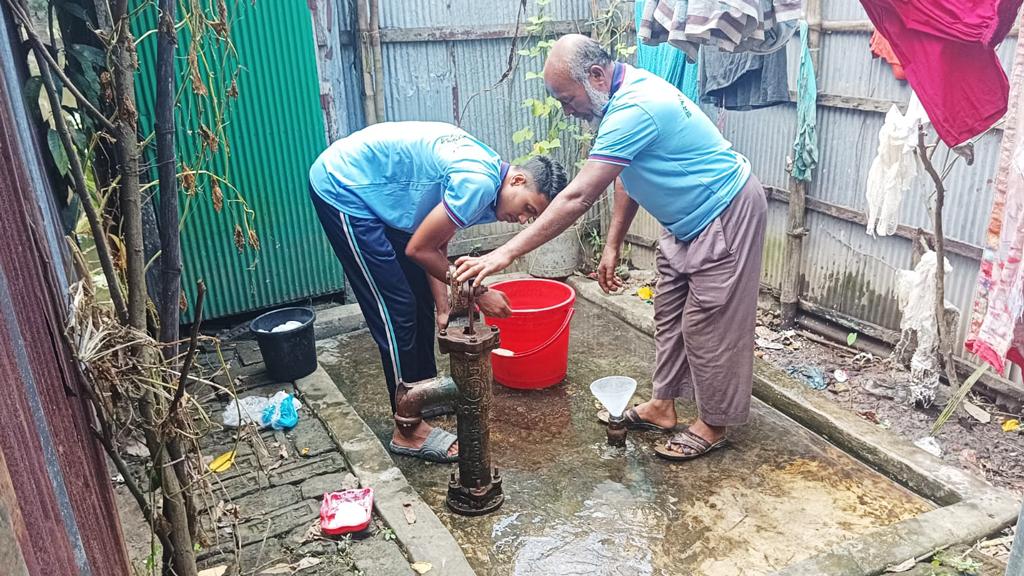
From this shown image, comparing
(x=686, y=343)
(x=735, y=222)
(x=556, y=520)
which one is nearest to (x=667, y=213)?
(x=735, y=222)

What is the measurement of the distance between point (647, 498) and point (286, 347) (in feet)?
7.70

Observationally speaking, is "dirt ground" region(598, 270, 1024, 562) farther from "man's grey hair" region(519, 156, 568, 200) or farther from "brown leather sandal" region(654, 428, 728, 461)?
"man's grey hair" region(519, 156, 568, 200)

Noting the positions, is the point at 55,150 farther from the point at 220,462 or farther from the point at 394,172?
the point at 220,462

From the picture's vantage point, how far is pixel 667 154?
3.45m

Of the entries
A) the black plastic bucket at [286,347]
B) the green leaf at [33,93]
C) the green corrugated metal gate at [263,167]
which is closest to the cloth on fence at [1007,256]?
the green leaf at [33,93]

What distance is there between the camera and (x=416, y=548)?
2957 mm

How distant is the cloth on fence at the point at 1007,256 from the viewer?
224cm

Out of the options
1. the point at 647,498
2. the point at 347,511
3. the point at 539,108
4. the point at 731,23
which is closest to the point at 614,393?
the point at 647,498

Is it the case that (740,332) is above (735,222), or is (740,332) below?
below

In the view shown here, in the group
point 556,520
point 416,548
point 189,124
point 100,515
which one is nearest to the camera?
point 100,515

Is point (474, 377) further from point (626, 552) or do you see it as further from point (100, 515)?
point (100, 515)

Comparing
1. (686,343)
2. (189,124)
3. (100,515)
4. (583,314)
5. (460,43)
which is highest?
(460,43)

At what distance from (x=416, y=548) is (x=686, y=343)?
175 centimetres

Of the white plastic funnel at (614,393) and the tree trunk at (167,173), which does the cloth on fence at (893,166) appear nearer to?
the white plastic funnel at (614,393)
